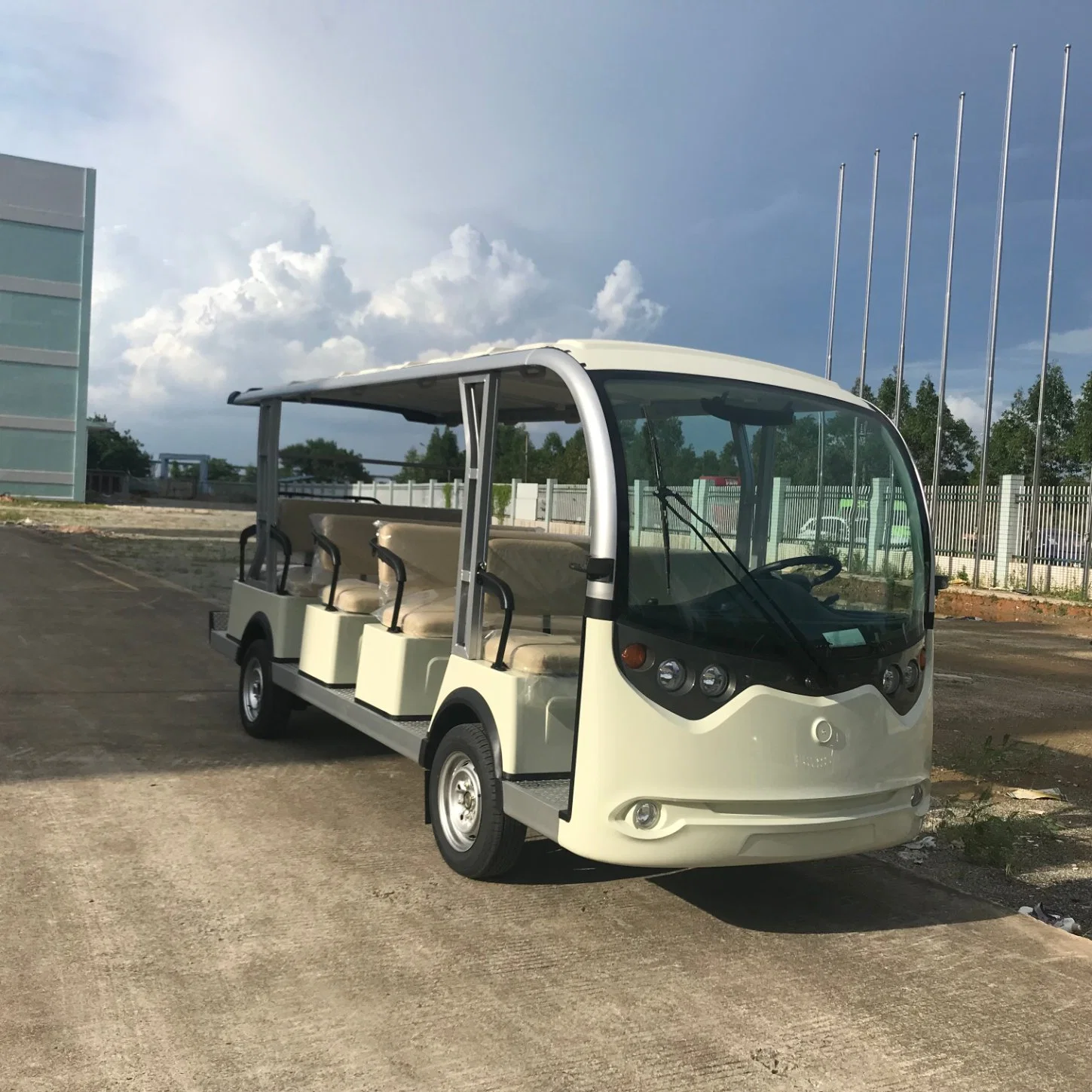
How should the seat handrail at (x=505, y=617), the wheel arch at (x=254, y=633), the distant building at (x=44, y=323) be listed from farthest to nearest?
1. the distant building at (x=44, y=323)
2. the wheel arch at (x=254, y=633)
3. the seat handrail at (x=505, y=617)

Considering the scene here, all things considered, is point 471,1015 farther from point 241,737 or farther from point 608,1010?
point 241,737

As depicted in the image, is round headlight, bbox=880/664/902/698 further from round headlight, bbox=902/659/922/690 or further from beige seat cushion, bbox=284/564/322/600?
beige seat cushion, bbox=284/564/322/600

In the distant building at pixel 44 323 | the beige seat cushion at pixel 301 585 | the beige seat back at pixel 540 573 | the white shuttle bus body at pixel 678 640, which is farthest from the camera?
the distant building at pixel 44 323

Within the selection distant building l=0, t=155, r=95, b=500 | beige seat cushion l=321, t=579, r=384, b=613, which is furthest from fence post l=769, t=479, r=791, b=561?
distant building l=0, t=155, r=95, b=500

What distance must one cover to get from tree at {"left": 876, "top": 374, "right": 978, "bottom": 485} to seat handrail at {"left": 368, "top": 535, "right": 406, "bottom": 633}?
30.9m

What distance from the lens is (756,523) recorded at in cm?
484

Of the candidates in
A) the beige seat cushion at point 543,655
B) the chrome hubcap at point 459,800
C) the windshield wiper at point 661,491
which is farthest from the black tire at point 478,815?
the windshield wiper at point 661,491

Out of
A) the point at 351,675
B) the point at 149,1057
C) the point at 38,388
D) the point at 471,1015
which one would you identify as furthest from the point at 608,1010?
the point at 38,388

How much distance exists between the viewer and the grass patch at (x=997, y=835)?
5602mm

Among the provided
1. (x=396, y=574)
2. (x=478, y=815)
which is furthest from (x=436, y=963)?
(x=396, y=574)

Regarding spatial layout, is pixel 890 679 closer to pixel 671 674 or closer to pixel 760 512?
pixel 760 512

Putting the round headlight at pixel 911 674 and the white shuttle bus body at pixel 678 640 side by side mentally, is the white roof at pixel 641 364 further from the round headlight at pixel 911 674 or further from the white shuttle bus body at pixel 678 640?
the round headlight at pixel 911 674

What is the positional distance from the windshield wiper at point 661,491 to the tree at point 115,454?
2799 inches

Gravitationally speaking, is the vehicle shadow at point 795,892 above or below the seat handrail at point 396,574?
below
